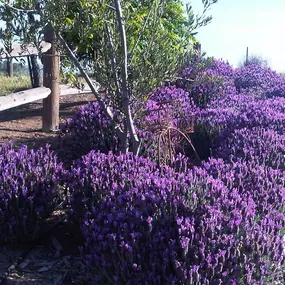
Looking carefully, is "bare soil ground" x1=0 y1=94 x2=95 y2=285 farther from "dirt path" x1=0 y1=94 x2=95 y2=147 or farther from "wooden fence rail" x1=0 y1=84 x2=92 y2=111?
"wooden fence rail" x1=0 y1=84 x2=92 y2=111

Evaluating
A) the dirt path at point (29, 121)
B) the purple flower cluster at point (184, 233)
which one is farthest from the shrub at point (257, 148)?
the dirt path at point (29, 121)

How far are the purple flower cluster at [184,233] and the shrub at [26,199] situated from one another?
0.56 m

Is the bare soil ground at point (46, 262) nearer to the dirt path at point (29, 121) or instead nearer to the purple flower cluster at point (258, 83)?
the dirt path at point (29, 121)

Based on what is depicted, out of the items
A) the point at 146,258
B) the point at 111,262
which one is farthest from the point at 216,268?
the point at 111,262

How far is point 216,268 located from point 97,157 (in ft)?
5.38

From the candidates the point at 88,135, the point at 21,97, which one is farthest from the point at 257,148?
the point at 21,97

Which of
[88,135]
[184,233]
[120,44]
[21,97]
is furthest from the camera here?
[21,97]

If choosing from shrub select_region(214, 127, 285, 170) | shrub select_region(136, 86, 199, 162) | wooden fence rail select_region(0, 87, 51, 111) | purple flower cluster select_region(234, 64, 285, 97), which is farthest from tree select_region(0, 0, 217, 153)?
purple flower cluster select_region(234, 64, 285, 97)

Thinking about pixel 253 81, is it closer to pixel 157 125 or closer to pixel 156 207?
pixel 157 125

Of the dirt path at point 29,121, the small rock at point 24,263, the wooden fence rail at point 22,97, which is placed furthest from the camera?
the dirt path at point 29,121

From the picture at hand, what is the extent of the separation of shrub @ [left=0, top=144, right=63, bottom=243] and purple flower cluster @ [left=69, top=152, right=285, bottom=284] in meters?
0.56

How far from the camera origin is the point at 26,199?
11.4 feet

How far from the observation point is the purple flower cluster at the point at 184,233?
2426 millimetres

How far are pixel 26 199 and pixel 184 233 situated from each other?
4.54 ft
